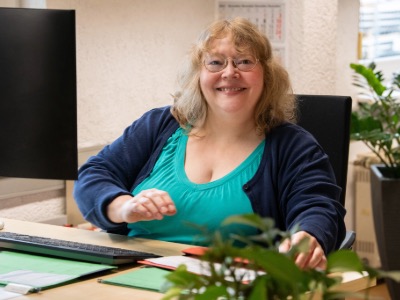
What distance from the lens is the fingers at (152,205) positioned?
196 centimetres

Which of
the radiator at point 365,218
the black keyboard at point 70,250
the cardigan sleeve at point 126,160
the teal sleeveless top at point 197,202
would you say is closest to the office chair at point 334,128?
the teal sleeveless top at point 197,202

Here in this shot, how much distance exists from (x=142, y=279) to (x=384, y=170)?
2.52 metres

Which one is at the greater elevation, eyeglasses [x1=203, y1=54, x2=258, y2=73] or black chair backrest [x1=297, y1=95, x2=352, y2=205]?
eyeglasses [x1=203, y1=54, x2=258, y2=73]

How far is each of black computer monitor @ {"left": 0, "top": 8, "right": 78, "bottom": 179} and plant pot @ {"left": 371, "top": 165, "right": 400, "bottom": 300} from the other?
2.27m

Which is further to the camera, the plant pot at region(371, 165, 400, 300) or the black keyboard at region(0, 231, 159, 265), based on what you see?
the plant pot at region(371, 165, 400, 300)

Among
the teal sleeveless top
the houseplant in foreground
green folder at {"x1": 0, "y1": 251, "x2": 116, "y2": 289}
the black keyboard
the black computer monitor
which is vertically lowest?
green folder at {"x1": 0, "y1": 251, "x2": 116, "y2": 289}

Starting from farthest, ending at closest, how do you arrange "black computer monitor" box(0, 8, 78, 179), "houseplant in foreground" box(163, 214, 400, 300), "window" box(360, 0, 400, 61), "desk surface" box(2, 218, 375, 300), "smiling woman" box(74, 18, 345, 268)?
"window" box(360, 0, 400, 61) → "smiling woman" box(74, 18, 345, 268) → "black computer monitor" box(0, 8, 78, 179) → "desk surface" box(2, 218, 375, 300) → "houseplant in foreground" box(163, 214, 400, 300)

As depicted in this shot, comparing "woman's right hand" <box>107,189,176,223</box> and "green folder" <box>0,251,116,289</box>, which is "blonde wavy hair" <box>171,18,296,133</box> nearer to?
"woman's right hand" <box>107,189,176,223</box>

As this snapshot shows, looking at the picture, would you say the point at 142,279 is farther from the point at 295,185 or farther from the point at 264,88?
the point at 264,88

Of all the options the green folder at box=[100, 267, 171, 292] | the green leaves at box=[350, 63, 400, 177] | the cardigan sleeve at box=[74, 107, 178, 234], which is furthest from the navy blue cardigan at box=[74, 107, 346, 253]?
the green leaves at box=[350, 63, 400, 177]

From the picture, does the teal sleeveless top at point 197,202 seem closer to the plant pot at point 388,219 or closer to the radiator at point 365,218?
the plant pot at point 388,219

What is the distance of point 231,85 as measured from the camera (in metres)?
2.25

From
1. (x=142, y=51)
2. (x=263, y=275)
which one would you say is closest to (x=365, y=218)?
(x=142, y=51)

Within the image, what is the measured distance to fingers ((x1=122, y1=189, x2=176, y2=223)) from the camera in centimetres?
196
